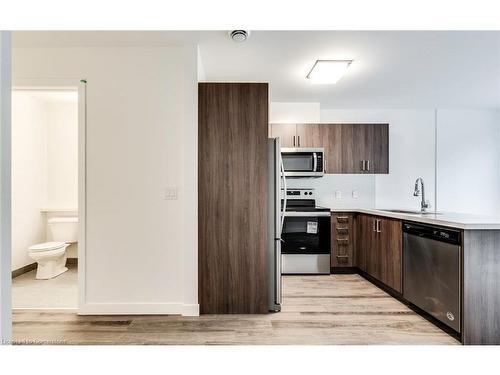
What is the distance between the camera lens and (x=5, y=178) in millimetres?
862

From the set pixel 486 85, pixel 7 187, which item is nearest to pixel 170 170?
pixel 7 187

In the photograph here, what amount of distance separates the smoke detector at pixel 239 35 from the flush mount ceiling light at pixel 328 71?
35.4 inches

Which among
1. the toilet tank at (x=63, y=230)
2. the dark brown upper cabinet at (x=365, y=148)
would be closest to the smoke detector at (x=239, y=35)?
the dark brown upper cabinet at (x=365, y=148)

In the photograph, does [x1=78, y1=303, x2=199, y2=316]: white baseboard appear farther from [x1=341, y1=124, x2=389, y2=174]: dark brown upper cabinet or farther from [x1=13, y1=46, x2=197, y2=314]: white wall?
[x1=341, y1=124, x2=389, y2=174]: dark brown upper cabinet

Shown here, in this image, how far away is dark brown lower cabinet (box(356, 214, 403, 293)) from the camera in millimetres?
3033

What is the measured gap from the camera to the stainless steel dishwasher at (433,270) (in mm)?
2186

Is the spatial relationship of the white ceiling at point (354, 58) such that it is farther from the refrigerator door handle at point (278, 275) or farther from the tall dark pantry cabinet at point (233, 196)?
the refrigerator door handle at point (278, 275)

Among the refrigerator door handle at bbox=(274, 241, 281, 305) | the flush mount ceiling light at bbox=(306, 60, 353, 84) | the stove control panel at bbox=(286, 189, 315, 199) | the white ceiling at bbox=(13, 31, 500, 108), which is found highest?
the white ceiling at bbox=(13, 31, 500, 108)

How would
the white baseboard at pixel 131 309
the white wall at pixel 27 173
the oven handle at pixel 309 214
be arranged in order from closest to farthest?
the white baseboard at pixel 131 309 → the white wall at pixel 27 173 → the oven handle at pixel 309 214

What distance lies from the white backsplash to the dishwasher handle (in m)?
1.92

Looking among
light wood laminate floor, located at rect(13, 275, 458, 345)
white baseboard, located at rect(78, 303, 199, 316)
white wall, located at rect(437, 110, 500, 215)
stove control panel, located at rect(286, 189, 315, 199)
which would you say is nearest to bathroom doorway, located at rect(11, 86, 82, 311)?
white baseboard, located at rect(78, 303, 199, 316)

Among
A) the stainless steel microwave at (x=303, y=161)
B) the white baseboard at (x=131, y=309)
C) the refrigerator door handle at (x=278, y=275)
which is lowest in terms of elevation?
the white baseboard at (x=131, y=309)
